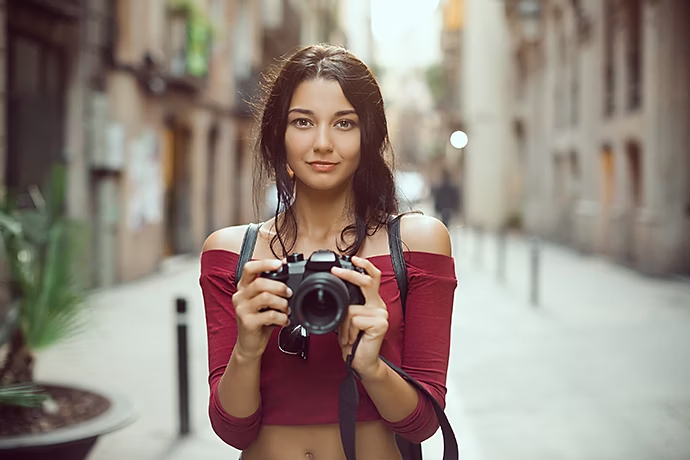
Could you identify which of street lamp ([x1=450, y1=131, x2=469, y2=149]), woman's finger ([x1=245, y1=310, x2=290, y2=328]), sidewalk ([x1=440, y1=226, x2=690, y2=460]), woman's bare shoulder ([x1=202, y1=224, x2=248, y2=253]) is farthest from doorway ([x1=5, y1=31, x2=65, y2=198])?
woman's finger ([x1=245, y1=310, x2=290, y2=328])

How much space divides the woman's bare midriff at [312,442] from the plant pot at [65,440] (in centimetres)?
260

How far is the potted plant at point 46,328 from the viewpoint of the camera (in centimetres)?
444

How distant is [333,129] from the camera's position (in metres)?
1.99

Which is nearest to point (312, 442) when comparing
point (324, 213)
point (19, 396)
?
point (324, 213)

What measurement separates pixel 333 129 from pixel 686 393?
20.7 feet

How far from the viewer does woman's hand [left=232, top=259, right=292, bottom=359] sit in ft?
5.66

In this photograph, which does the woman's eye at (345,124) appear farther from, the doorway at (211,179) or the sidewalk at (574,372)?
the doorway at (211,179)

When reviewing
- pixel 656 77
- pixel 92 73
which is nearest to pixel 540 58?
pixel 656 77

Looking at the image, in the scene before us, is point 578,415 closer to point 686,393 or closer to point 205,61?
point 686,393

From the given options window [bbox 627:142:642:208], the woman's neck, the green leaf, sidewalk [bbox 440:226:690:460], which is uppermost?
window [bbox 627:142:642:208]

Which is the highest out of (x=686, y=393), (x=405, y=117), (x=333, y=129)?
(x=405, y=117)

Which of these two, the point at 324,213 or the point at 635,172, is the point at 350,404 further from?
the point at 635,172

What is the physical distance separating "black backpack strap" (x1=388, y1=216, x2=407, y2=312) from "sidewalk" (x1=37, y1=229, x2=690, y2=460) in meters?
3.52

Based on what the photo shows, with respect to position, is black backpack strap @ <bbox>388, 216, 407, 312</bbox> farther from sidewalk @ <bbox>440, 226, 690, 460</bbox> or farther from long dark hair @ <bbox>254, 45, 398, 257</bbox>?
sidewalk @ <bbox>440, 226, 690, 460</bbox>
